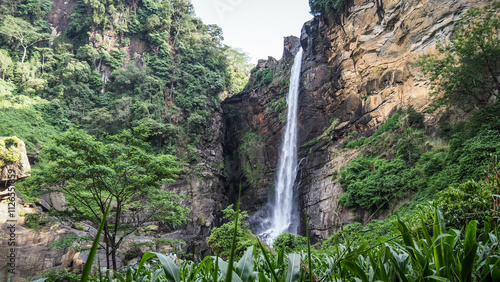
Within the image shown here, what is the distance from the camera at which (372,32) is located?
1544 cm

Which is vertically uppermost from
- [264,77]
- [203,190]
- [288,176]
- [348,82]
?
[264,77]

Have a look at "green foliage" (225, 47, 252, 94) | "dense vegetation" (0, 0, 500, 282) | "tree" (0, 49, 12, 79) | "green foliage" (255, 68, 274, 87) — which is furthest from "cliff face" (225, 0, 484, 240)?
"tree" (0, 49, 12, 79)

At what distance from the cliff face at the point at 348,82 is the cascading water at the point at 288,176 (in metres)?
0.78

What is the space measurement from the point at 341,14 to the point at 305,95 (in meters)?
5.94

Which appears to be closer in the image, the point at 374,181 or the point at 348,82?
the point at 374,181

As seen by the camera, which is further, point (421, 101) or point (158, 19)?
point (158, 19)

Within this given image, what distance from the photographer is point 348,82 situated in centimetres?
1666

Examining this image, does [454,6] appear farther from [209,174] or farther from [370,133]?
[209,174]

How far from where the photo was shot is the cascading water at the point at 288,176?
1639 cm

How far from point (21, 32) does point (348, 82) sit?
2465 centimetres

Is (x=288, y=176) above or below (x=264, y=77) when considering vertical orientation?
below

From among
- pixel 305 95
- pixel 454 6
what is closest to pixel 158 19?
pixel 305 95

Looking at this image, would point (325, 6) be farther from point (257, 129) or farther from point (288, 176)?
point (288, 176)

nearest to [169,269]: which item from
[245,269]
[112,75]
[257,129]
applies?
[245,269]
